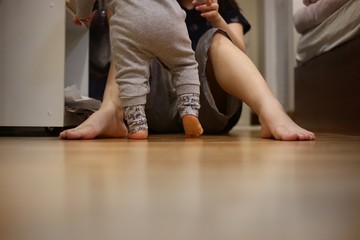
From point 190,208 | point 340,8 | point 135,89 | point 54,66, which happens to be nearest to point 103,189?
point 190,208

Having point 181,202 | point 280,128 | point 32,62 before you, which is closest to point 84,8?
point 32,62

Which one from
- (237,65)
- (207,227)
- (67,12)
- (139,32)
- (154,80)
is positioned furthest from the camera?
(67,12)

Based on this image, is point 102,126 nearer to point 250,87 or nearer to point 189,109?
point 189,109

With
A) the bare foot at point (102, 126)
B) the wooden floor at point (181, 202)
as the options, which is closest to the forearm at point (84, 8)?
the bare foot at point (102, 126)

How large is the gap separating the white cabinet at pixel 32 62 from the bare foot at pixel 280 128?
0.47m

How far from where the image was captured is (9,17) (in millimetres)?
995

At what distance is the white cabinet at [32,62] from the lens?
3.25 ft

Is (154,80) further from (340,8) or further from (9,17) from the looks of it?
(340,8)

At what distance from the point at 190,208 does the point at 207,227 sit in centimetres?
3

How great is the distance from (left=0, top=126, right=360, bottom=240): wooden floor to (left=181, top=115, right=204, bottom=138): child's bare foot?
0.42 metres

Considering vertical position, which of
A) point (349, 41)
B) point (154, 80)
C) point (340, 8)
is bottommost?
point (154, 80)

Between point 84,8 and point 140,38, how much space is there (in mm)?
207

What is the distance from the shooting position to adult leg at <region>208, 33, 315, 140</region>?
30.3 inches

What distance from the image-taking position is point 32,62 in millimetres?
997
